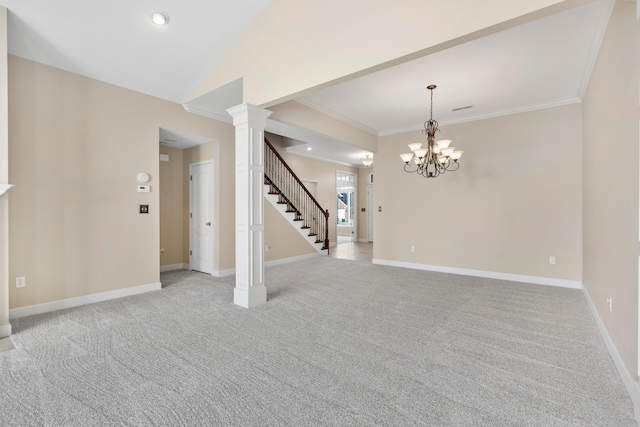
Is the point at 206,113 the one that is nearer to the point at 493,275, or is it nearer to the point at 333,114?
the point at 333,114

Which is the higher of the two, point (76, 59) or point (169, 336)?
point (76, 59)

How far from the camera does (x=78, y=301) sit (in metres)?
3.73

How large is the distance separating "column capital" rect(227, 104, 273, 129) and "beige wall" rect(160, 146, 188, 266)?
2733 mm

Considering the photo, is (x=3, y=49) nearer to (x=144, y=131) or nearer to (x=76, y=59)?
(x=76, y=59)

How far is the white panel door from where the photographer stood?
548 centimetres

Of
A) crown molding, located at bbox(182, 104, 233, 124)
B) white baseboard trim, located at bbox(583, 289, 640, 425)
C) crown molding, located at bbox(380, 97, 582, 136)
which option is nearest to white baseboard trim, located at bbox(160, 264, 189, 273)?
crown molding, located at bbox(182, 104, 233, 124)

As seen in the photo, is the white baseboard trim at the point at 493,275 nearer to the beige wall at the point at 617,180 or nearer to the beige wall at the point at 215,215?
the beige wall at the point at 617,180

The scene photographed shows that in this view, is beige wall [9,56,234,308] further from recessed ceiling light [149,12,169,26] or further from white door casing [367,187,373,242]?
white door casing [367,187,373,242]

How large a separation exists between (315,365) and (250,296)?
5.26ft

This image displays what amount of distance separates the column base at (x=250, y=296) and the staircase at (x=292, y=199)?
295cm

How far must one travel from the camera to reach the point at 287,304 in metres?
3.79

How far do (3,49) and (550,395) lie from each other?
5.38 meters

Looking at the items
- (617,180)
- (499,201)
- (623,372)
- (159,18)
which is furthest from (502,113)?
(159,18)

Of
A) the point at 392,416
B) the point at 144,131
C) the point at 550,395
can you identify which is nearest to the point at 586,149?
the point at 550,395
